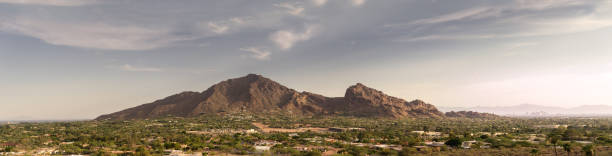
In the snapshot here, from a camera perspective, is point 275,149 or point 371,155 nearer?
point 371,155

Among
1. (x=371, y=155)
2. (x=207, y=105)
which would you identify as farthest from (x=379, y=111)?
(x=371, y=155)

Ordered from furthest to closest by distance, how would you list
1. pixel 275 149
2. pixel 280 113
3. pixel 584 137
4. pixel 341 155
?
pixel 280 113 → pixel 584 137 → pixel 275 149 → pixel 341 155

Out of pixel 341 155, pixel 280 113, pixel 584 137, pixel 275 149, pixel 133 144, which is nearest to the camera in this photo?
pixel 341 155

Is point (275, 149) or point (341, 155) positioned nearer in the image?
point (341, 155)

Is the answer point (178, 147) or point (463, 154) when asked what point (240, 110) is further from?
point (463, 154)

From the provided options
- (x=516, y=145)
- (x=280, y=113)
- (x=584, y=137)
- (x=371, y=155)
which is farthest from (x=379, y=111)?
(x=371, y=155)

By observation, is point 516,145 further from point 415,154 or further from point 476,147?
point 415,154

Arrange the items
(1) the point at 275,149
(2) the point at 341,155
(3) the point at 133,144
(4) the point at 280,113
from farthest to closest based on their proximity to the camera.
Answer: (4) the point at 280,113 < (3) the point at 133,144 < (1) the point at 275,149 < (2) the point at 341,155

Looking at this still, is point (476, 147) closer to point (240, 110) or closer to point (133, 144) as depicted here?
point (133, 144)
